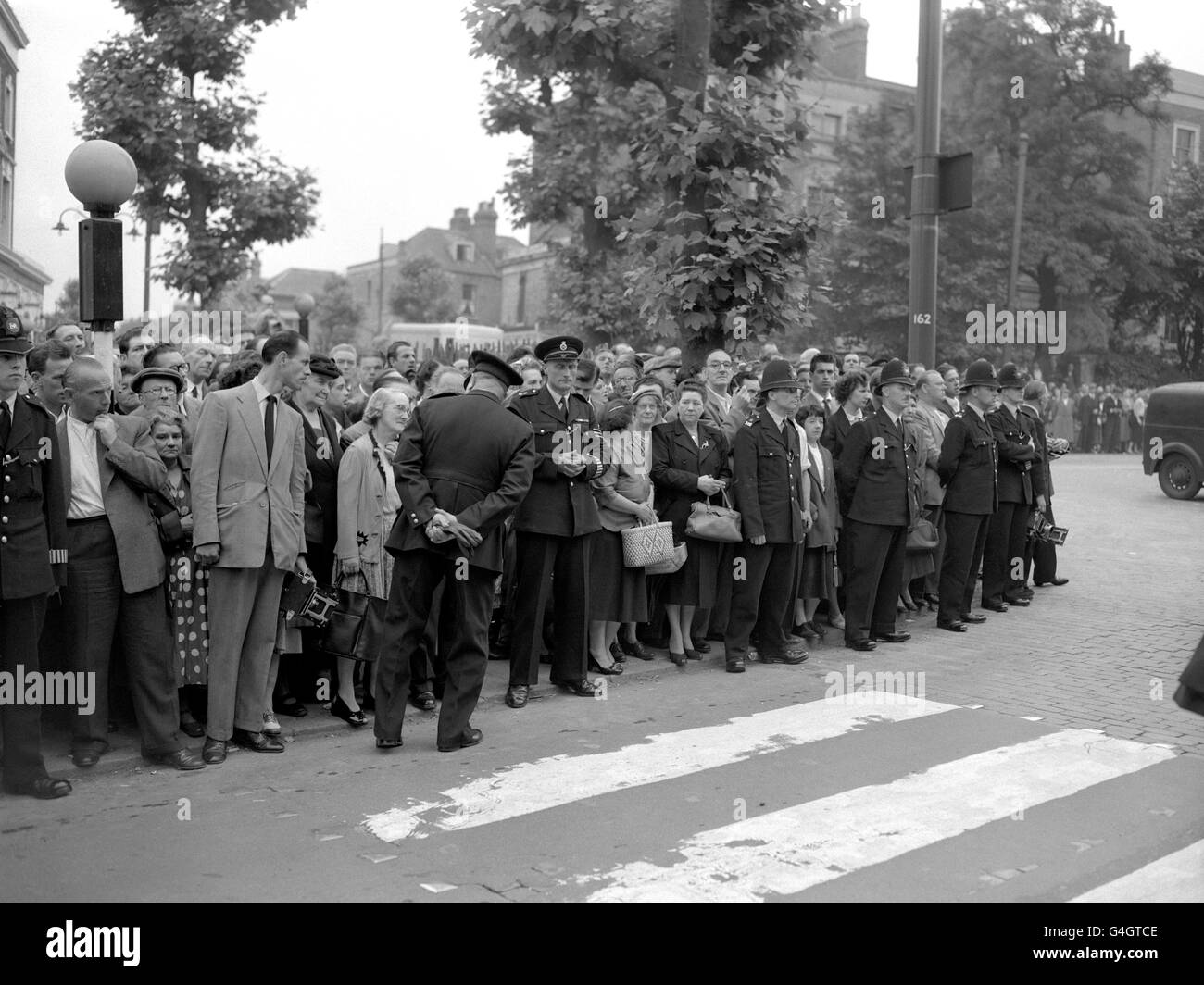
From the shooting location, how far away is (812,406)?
9.75 m

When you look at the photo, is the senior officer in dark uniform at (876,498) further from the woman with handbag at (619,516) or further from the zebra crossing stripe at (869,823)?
the zebra crossing stripe at (869,823)

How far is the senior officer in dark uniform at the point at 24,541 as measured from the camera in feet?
18.3

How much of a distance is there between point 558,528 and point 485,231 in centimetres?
8226

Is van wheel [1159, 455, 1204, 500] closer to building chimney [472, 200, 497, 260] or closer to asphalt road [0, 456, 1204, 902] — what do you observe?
asphalt road [0, 456, 1204, 902]

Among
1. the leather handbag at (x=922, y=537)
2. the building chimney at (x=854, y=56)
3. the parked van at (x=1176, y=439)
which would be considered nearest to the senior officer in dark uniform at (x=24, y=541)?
the leather handbag at (x=922, y=537)

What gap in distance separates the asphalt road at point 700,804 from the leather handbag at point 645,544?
31.8 inches

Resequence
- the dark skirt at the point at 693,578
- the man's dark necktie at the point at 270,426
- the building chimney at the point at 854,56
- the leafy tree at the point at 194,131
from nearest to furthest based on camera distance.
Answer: the man's dark necktie at the point at 270,426
the dark skirt at the point at 693,578
the leafy tree at the point at 194,131
the building chimney at the point at 854,56

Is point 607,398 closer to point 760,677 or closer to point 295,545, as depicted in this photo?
point 760,677

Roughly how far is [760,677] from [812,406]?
2.39 m

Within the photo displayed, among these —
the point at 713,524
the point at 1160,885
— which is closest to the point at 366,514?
the point at 713,524

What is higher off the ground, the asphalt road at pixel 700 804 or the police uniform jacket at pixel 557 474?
the police uniform jacket at pixel 557 474

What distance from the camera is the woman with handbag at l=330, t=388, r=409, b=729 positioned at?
7.05m
